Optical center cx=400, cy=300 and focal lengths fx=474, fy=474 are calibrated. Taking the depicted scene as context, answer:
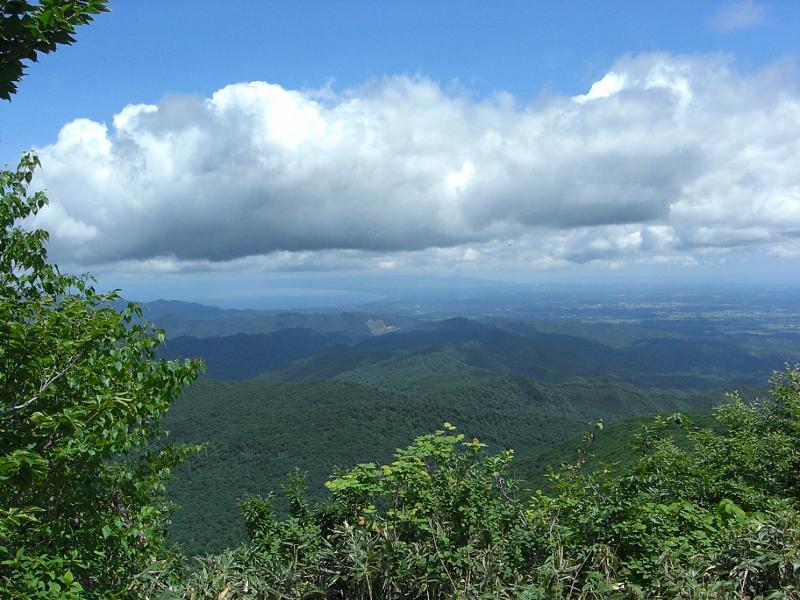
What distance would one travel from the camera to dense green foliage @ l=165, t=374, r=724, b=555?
81.4 m

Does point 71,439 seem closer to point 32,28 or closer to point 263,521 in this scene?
point 32,28

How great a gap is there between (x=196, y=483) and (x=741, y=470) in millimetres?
89788

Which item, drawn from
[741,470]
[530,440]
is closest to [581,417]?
[530,440]

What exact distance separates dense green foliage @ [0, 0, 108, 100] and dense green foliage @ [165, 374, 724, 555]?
181 feet

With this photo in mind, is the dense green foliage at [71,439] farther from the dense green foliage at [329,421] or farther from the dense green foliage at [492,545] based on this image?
the dense green foliage at [329,421]

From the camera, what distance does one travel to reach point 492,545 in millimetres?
5359

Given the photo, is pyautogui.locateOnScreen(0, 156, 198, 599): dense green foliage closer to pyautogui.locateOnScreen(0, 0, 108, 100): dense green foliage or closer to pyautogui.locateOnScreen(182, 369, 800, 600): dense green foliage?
pyautogui.locateOnScreen(182, 369, 800, 600): dense green foliage

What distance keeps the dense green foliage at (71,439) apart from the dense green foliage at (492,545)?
1134 mm

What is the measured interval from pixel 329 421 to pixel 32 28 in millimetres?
113293

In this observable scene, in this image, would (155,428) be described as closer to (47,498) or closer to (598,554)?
(47,498)

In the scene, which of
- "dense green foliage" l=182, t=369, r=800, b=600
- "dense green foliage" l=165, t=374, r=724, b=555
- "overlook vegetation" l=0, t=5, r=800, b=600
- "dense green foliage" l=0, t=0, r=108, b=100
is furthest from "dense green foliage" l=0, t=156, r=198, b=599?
"dense green foliage" l=165, t=374, r=724, b=555

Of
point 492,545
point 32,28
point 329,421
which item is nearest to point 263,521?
point 492,545

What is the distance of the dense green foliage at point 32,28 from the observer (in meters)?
3.41

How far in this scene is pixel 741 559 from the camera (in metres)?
4.59
